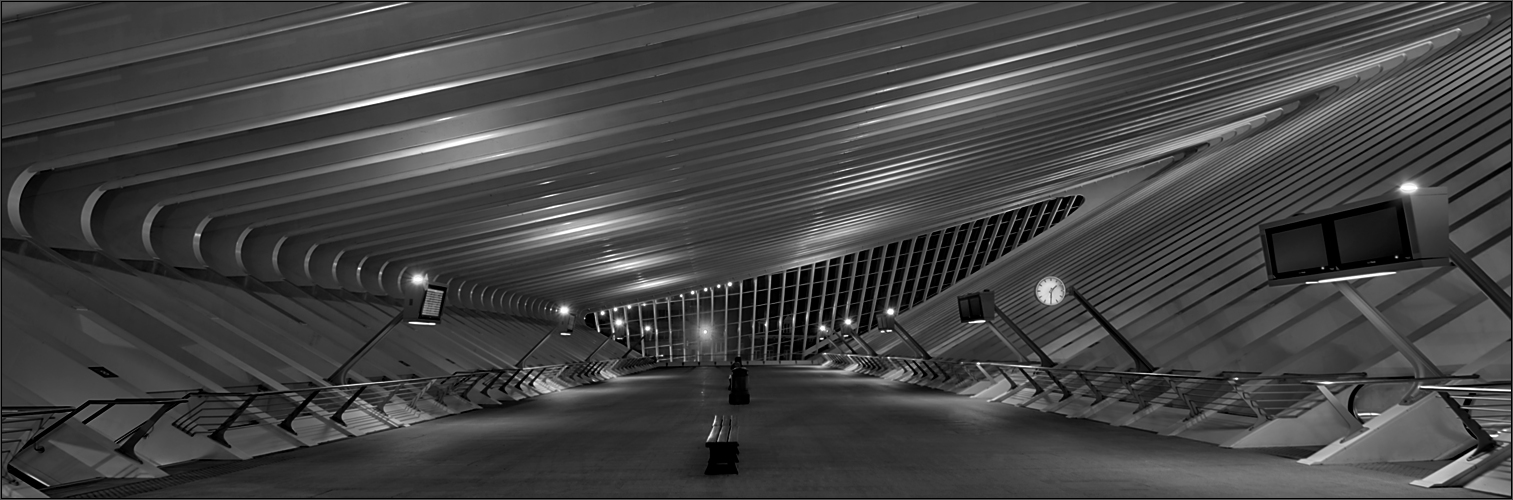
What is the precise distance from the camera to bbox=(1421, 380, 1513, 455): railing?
581 centimetres

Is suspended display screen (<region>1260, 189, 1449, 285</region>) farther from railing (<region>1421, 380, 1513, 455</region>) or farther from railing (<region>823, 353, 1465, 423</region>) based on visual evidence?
railing (<region>823, 353, 1465, 423</region>)

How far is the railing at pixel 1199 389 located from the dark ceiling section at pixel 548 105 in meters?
4.22

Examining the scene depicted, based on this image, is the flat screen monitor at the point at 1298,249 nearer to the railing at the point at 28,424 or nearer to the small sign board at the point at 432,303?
the railing at the point at 28,424

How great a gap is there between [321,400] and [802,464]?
257 inches

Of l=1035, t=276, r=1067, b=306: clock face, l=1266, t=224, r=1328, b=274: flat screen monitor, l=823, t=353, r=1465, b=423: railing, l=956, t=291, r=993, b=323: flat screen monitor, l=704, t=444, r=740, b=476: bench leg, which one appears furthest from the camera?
l=956, t=291, r=993, b=323: flat screen monitor

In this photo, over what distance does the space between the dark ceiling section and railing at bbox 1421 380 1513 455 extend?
5604mm

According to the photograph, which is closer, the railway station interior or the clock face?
the railway station interior

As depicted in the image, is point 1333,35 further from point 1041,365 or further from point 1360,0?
point 1041,365

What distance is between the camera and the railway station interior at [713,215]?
7102mm

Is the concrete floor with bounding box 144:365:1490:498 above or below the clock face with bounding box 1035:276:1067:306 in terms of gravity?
below

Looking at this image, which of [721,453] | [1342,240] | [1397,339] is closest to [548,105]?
[721,453]

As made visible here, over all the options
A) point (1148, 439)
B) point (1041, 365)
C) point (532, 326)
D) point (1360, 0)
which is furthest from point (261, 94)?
point (532, 326)

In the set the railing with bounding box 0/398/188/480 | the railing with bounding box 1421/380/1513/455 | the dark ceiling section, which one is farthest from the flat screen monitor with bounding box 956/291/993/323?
the railing with bounding box 0/398/188/480

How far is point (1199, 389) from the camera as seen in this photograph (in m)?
10.4
